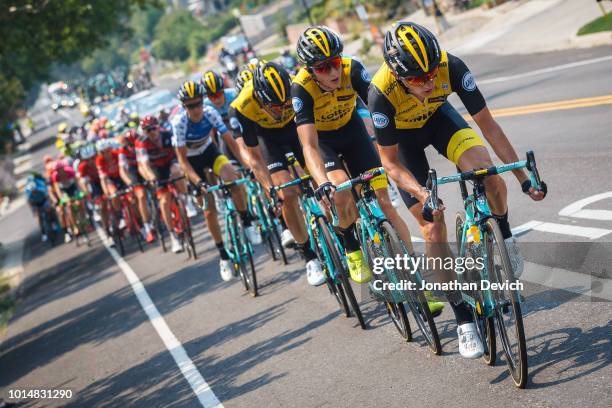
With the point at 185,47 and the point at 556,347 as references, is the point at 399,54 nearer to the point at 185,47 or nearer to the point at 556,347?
the point at 556,347

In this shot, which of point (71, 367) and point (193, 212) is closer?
point (71, 367)

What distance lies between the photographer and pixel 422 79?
6.25 metres

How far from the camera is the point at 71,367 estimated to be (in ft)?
36.8

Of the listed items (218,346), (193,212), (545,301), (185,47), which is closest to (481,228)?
(545,301)

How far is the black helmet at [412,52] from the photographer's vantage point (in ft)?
20.1

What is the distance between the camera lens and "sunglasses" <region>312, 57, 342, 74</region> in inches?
308

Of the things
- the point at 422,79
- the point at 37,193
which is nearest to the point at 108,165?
the point at 37,193

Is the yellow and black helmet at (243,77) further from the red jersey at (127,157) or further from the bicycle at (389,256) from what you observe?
the red jersey at (127,157)

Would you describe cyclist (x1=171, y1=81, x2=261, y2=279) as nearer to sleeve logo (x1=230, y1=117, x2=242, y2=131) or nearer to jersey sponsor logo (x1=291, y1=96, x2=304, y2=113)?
sleeve logo (x1=230, y1=117, x2=242, y2=131)

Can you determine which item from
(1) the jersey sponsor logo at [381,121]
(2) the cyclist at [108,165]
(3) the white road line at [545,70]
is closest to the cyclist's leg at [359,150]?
(1) the jersey sponsor logo at [381,121]

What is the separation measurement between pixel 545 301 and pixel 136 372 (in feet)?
14.8

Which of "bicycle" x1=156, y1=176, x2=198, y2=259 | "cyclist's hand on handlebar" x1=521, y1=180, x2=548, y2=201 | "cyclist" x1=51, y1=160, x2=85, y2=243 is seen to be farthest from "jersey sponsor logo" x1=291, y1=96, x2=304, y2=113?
"cyclist" x1=51, y1=160, x2=85, y2=243

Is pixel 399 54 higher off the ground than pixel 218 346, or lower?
higher

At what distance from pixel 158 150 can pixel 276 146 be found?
19.6 feet
